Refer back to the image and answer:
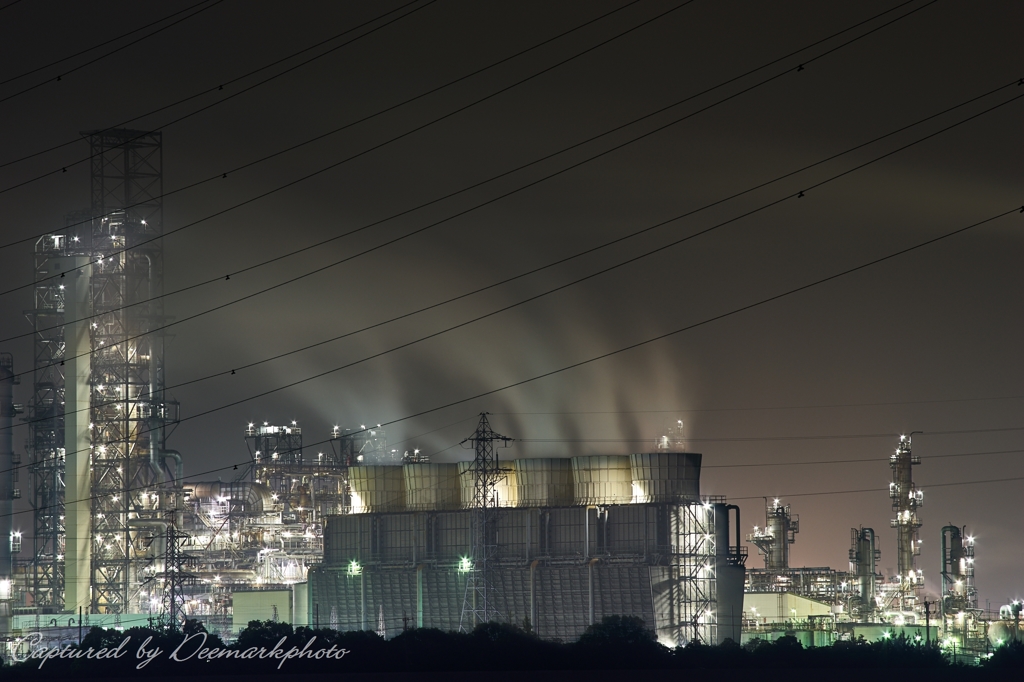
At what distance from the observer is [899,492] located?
129m

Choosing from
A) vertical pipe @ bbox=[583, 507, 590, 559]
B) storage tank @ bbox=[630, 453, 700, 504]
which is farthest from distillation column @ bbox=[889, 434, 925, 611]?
vertical pipe @ bbox=[583, 507, 590, 559]

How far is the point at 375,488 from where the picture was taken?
116 m

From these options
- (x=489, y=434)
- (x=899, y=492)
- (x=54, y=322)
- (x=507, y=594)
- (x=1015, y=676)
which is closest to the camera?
(x=1015, y=676)

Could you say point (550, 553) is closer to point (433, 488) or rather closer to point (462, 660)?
point (433, 488)

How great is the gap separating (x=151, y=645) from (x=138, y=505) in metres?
41.5

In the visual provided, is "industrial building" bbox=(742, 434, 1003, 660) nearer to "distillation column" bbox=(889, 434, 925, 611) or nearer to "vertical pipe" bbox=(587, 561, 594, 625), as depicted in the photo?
"distillation column" bbox=(889, 434, 925, 611)

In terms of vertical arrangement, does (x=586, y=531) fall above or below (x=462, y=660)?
above

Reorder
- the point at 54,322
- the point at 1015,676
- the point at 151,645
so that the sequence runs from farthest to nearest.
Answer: the point at 54,322, the point at 151,645, the point at 1015,676

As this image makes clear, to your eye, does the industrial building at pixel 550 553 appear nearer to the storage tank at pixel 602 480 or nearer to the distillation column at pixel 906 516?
the storage tank at pixel 602 480

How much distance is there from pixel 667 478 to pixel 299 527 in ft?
101

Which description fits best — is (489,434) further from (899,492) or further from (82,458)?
(899,492)

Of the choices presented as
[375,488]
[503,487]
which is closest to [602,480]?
[503,487]

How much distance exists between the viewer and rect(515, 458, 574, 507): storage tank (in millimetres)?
109938

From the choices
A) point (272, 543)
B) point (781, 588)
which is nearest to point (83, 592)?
point (272, 543)
